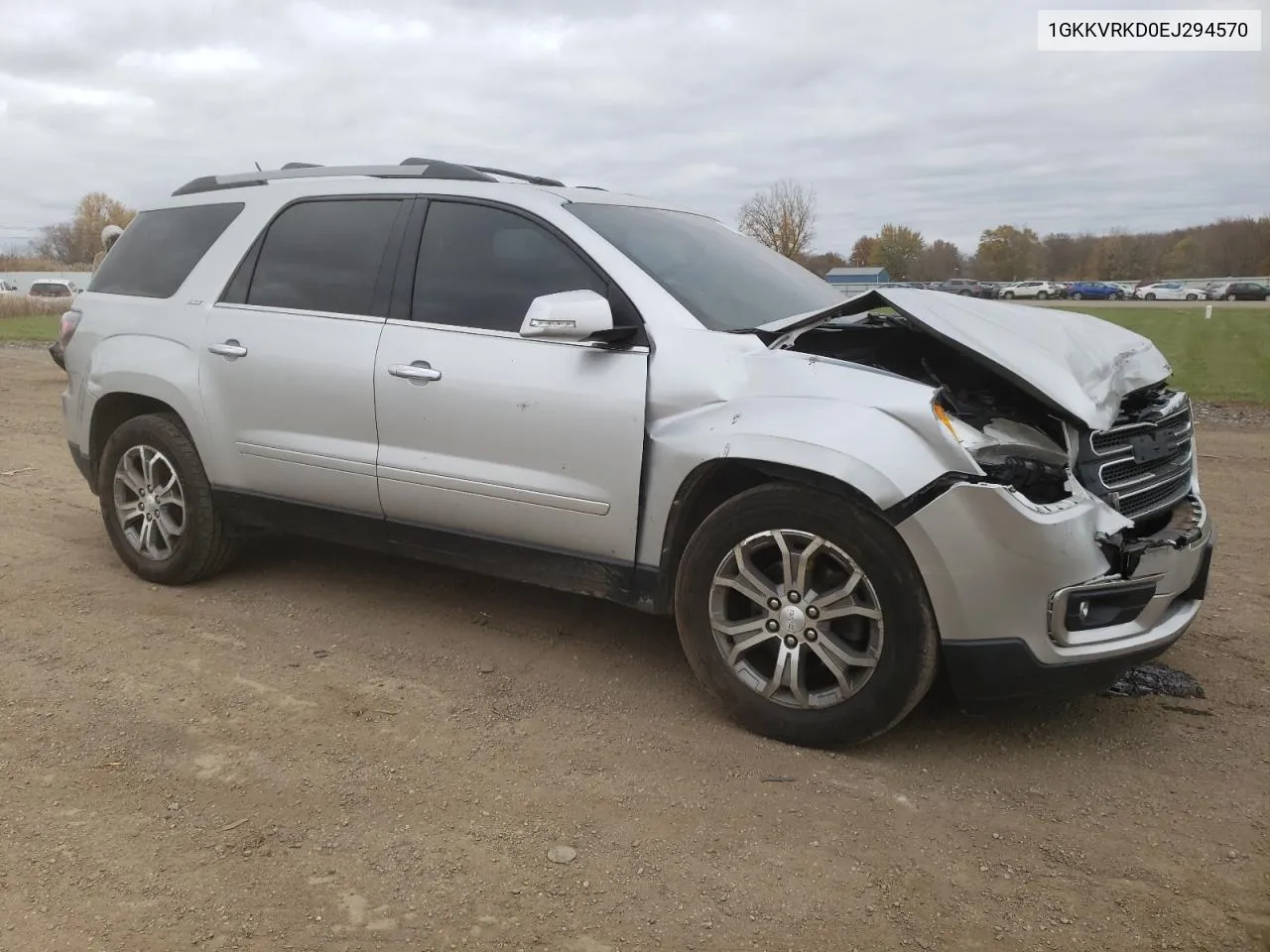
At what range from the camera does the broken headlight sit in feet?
9.91

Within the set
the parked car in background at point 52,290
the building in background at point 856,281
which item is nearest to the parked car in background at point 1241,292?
the parked car in background at point 52,290

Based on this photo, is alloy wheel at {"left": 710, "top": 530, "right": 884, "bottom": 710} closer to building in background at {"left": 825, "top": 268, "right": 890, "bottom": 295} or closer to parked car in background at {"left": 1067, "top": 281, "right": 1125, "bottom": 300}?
building in background at {"left": 825, "top": 268, "right": 890, "bottom": 295}

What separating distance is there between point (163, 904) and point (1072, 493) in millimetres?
2702

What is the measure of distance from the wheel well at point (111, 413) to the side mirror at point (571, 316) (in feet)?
7.93

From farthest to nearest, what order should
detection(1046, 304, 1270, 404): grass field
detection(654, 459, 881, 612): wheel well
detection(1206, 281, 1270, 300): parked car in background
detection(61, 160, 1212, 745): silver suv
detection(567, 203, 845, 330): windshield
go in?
1. detection(1206, 281, 1270, 300): parked car in background
2. detection(1046, 304, 1270, 404): grass field
3. detection(567, 203, 845, 330): windshield
4. detection(654, 459, 881, 612): wheel well
5. detection(61, 160, 1212, 745): silver suv

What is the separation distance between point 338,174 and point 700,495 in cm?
243

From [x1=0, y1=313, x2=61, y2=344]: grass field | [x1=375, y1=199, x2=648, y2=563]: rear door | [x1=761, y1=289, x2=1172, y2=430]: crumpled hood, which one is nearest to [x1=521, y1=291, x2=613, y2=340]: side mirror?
[x1=375, y1=199, x2=648, y2=563]: rear door

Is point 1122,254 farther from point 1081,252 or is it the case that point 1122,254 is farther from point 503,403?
point 503,403

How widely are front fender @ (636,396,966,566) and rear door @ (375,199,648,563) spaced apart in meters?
0.10

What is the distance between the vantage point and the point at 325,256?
4426 millimetres

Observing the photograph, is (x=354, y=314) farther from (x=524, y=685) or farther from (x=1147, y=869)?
(x=1147, y=869)

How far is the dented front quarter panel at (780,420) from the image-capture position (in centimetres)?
302

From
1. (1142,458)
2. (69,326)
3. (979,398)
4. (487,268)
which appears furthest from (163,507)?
(1142,458)

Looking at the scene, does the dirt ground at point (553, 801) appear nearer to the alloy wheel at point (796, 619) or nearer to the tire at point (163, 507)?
the alloy wheel at point (796, 619)
